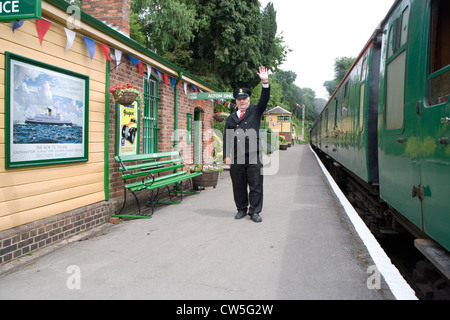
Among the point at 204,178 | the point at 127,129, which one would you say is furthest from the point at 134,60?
the point at 204,178

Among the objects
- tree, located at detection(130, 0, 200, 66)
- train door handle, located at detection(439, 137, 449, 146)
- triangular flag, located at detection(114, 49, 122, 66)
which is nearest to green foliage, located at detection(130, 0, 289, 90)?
tree, located at detection(130, 0, 200, 66)

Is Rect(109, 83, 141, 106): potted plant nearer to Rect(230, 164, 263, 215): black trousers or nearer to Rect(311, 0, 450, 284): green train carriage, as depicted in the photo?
Rect(230, 164, 263, 215): black trousers

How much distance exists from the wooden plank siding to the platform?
Result: 1.99 ft

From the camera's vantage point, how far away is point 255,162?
5723 mm

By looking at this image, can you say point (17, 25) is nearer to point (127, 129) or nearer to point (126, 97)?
point (126, 97)

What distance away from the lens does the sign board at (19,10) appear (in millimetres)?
3453

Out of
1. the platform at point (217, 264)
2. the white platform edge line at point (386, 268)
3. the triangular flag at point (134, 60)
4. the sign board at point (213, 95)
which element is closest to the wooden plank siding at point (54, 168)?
the platform at point (217, 264)

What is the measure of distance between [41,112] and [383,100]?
4.34 m

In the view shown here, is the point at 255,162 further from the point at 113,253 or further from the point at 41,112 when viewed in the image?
the point at 41,112

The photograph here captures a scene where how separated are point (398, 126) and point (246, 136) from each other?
242cm

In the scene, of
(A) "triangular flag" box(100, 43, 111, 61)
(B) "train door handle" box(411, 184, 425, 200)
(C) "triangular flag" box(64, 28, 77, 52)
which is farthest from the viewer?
(A) "triangular flag" box(100, 43, 111, 61)

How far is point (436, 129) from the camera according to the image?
2.71 meters

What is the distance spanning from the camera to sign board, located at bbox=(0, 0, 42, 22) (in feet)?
11.3
